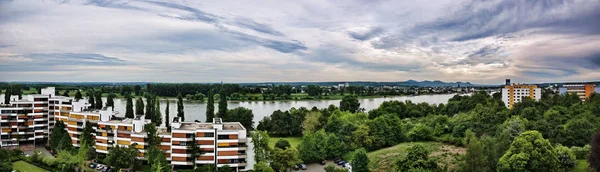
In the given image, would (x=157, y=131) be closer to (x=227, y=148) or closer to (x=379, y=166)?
(x=227, y=148)

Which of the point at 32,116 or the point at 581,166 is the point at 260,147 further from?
the point at 32,116

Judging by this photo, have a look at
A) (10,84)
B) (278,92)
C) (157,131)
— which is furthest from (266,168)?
(278,92)

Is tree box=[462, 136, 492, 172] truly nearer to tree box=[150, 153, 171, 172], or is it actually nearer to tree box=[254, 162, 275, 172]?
tree box=[254, 162, 275, 172]

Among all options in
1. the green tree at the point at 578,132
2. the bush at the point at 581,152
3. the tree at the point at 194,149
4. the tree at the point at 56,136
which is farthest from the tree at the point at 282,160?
the green tree at the point at 578,132

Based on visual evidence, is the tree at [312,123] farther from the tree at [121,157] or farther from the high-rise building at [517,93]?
the high-rise building at [517,93]

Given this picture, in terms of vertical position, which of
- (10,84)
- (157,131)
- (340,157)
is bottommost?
(340,157)

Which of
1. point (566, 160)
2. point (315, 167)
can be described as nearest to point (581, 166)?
point (566, 160)
